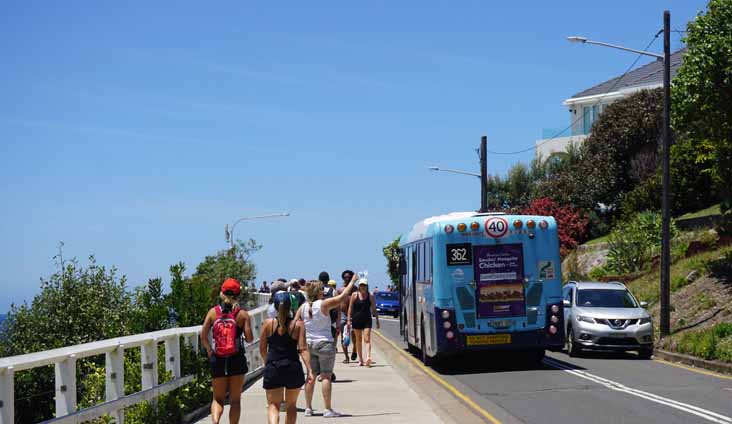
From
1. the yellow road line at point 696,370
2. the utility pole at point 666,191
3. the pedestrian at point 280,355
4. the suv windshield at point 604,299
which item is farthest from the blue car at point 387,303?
the pedestrian at point 280,355

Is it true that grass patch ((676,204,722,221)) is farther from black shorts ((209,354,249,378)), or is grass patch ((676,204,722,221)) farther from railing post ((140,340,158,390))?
black shorts ((209,354,249,378))

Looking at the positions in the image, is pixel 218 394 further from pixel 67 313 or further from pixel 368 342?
pixel 67 313

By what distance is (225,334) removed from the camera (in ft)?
35.4

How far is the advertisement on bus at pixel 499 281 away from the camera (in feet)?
64.4

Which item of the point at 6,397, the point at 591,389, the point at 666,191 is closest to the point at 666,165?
the point at 666,191

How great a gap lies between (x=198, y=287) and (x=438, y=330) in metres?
5.11

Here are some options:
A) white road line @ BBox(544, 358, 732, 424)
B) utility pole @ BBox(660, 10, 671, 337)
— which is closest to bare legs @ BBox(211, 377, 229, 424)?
white road line @ BBox(544, 358, 732, 424)

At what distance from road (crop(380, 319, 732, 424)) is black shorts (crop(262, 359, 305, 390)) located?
3558mm

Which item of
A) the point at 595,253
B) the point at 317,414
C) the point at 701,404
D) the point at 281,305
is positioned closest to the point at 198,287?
the point at 317,414

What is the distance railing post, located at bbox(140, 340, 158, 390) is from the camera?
11578 mm

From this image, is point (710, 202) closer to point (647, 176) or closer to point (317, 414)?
point (647, 176)

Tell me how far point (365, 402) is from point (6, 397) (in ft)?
27.3

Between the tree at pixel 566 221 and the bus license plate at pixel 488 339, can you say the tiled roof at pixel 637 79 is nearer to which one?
the tree at pixel 566 221

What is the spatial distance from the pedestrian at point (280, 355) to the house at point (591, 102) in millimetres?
53854
